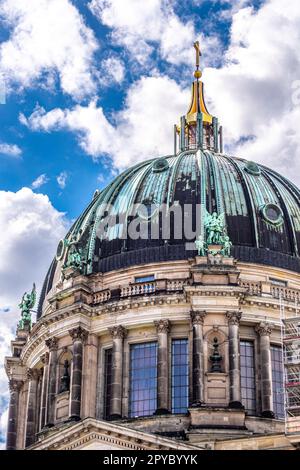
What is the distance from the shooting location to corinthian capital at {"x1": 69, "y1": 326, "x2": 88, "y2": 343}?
180 ft

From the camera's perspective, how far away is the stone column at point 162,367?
51500 millimetres

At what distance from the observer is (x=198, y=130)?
219 ft

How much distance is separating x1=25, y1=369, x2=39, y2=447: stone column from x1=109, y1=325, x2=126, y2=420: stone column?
22.1ft

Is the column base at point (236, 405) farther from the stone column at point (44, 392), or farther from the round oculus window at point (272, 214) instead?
the round oculus window at point (272, 214)

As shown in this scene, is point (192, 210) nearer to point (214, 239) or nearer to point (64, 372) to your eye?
point (214, 239)

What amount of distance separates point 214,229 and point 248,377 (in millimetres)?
7646

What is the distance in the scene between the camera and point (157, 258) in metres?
56.2

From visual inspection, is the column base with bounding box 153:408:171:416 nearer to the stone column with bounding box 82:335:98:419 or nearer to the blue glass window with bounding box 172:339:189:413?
the blue glass window with bounding box 172:339:189:413

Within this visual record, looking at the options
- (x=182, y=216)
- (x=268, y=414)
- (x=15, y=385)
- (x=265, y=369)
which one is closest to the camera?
(x=268, y=414)

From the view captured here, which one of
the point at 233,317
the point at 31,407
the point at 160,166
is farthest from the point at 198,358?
the point at 160,166

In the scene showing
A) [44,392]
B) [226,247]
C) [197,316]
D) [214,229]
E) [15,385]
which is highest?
[214,229]

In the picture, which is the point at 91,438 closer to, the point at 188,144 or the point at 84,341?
the point at 84,341

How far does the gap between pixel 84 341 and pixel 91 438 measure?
10917mm
